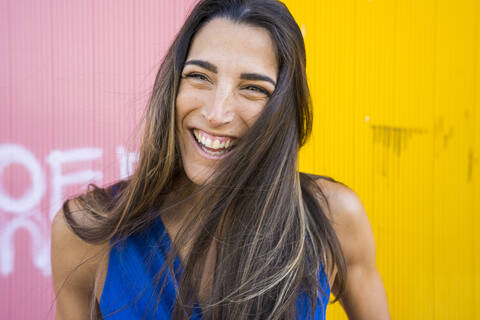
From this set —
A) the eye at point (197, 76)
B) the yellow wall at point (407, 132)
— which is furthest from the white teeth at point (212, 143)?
the yellow wall at point (407, 132)

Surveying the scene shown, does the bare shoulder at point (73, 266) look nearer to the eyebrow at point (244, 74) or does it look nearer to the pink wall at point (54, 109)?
the eyebrow at point (244, 74)

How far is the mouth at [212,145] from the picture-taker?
3.09 feet

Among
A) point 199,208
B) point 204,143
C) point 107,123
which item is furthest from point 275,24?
point 107,123

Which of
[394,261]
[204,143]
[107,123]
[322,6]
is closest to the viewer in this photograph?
[204,143]

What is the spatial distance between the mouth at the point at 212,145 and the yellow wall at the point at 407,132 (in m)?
1.41

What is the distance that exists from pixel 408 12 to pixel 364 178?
1171 mm

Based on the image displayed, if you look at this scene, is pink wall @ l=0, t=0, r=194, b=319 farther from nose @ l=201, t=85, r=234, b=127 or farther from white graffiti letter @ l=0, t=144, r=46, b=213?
nose @ l=201, t=85, r=234, b=127

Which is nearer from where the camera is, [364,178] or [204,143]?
[204,143]

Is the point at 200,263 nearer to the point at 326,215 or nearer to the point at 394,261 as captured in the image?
the point at 326,215

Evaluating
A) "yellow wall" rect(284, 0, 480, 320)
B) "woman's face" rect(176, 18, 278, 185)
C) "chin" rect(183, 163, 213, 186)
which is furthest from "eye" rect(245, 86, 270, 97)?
"yellow wall" rect(284, 0, 480, 320)

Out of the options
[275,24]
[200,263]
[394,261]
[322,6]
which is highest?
[322,6]

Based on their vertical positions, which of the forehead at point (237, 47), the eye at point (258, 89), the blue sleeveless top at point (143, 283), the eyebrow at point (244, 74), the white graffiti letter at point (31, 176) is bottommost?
the blue sleeveless top at point (143, 283)

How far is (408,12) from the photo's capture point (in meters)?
2.51

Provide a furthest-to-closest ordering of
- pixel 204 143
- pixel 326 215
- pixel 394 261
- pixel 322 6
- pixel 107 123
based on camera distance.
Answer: pixel 394 261 → pixel 322 6 → pixel 107 123 → pixel 326 215 → pixel 204 143
